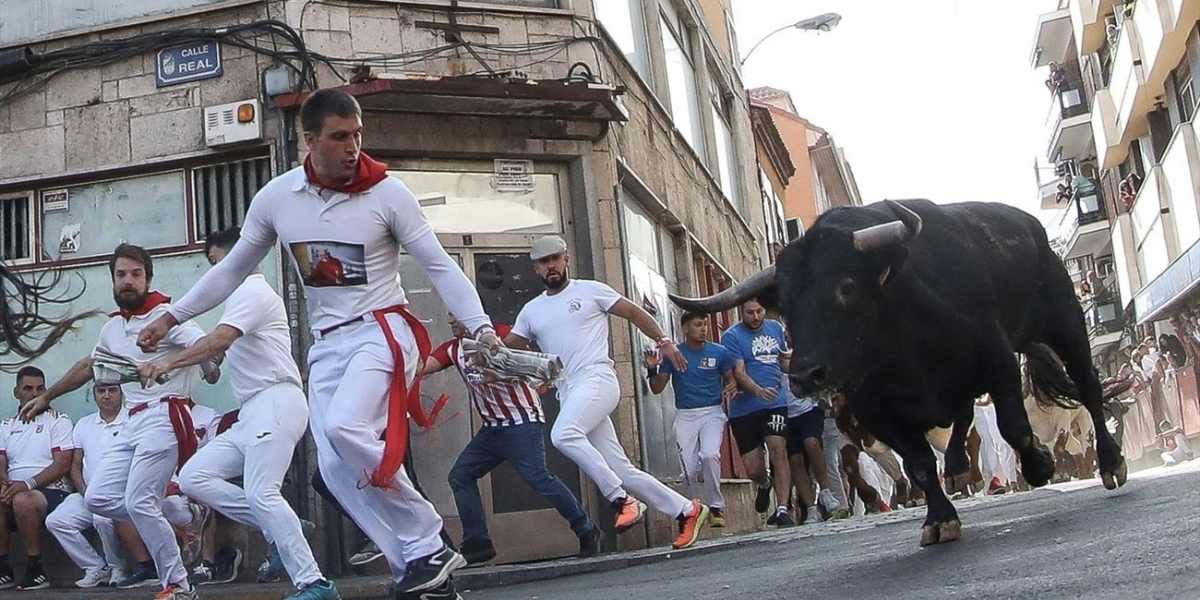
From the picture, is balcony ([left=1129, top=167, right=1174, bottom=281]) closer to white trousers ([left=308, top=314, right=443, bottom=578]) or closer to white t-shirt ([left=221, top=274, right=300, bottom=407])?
white t-shirt ([left=221, top=274, right=300, bottom=407])

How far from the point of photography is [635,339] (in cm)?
1463

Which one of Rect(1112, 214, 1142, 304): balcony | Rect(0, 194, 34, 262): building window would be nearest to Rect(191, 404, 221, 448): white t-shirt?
Rect(0, 194, 34, 262): building window

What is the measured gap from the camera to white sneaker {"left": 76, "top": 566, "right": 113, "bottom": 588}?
12.0m

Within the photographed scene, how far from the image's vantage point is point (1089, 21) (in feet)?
130

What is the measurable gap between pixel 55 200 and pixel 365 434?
887 centimetres

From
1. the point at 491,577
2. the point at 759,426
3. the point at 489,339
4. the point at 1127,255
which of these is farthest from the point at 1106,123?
the point at 489,339

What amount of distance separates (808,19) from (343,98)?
21720 mm

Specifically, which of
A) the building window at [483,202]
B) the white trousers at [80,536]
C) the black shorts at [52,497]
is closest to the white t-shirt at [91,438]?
the black shorts at [52,497]

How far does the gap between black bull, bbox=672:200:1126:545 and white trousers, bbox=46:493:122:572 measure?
6.16 metres

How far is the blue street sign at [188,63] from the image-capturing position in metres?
13.5

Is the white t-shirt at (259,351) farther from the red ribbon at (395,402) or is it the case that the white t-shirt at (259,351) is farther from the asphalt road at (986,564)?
the red ribbon at (395,402)

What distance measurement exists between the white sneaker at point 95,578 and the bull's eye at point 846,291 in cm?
733

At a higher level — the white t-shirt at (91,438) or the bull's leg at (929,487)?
the white t-shirt at (91,438)

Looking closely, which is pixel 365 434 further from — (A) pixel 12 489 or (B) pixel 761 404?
(B) pixel 761 404
